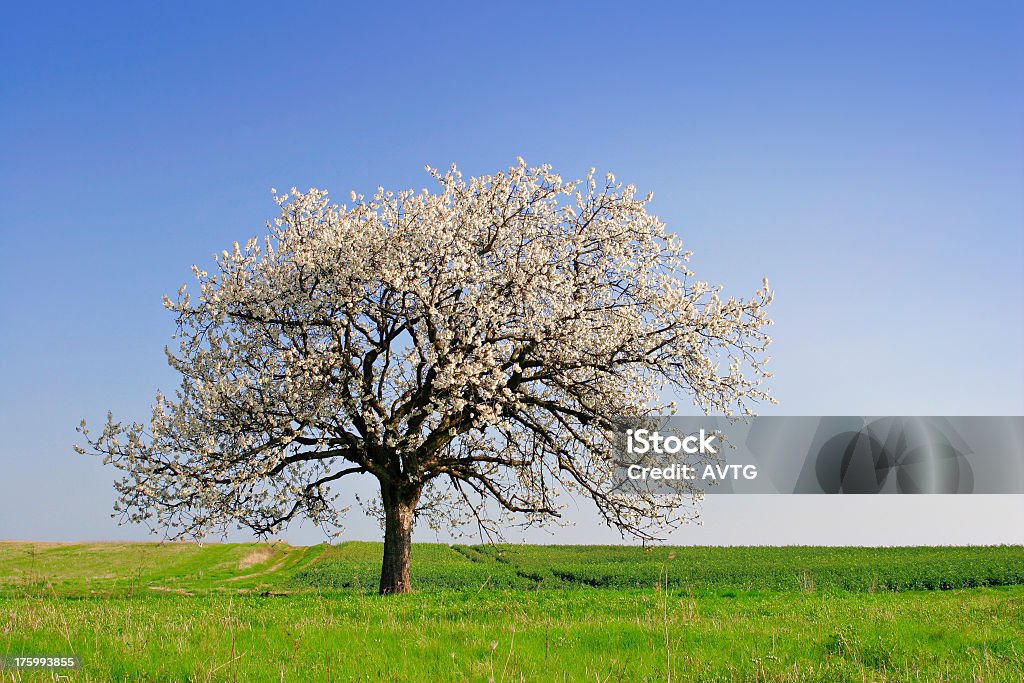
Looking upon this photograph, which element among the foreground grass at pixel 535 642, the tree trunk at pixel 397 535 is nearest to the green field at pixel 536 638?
Answer: the foreground grass at pixel 535 642

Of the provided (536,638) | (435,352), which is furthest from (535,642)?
(435,352)

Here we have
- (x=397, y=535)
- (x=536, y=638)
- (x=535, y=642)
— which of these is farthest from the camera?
(x=397, y=535)

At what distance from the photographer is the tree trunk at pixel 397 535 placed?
2247 cm

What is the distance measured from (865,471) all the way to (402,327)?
1716cm

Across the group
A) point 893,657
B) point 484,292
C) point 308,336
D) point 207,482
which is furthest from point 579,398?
point 893,657

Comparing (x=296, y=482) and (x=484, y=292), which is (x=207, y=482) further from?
(x=484, y=292)

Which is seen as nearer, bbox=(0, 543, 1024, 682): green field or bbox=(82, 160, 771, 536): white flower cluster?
bbox=(0, 543, 1024, 682): green field

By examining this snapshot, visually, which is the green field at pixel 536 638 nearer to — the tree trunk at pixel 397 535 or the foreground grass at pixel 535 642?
the foreground grass at pixel 535 642

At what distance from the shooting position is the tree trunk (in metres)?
22.5

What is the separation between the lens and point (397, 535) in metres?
22.8

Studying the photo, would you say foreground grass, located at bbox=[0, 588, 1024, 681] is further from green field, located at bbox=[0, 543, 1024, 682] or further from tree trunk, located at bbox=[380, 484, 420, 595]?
tree trunk, located at bbox=[380, 484, 420, 595]

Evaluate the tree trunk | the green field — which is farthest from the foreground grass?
the tree trunk

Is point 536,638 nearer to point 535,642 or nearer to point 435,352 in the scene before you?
point 535,642

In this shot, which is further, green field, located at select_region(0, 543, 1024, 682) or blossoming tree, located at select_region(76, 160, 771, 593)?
blossoming tree, located at select_region(76, 160, 771, 593)
